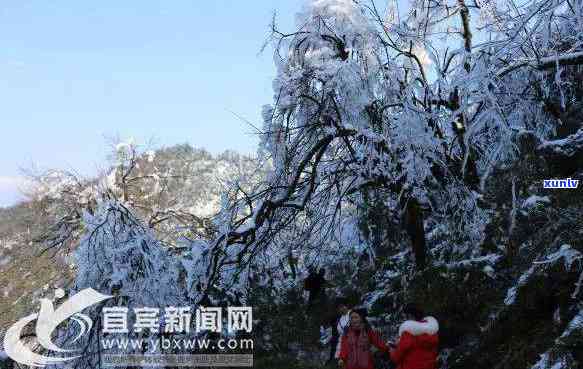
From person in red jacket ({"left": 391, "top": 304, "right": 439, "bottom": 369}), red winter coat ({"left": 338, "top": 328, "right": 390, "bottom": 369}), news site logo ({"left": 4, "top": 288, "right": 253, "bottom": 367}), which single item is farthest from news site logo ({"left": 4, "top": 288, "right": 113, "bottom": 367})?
person in red jacket ({"left": 391, "top": 304, "right": 439, "bottom": 369})

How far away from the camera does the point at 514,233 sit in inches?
286

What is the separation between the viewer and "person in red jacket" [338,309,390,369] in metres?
5.28

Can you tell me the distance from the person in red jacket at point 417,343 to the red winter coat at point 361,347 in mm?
545

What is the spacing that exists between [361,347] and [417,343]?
2.67 feet

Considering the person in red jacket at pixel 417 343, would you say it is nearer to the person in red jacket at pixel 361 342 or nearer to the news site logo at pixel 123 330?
the person in red jacket at pixel 361 342

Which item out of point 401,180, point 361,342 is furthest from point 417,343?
point 401,180

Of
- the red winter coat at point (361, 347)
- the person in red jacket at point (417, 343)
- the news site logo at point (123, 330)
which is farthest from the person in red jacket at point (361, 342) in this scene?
the news site logo at point (123, 330)

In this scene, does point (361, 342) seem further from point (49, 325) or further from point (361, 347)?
point (49, 325)

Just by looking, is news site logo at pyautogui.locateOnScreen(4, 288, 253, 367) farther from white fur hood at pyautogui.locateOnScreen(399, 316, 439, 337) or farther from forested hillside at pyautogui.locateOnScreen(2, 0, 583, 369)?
white fur hood at pyautogui.locateOnScreen(399, 316, 439, 337)

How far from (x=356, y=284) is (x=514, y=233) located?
553 centimetres

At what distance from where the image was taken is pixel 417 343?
4641mm

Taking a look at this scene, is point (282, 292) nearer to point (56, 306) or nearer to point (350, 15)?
point (56, 306)

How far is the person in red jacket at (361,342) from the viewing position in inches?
208

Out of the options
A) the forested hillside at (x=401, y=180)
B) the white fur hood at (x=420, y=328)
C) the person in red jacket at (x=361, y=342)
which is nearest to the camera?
the white fur hood at (x=420, y=328)
